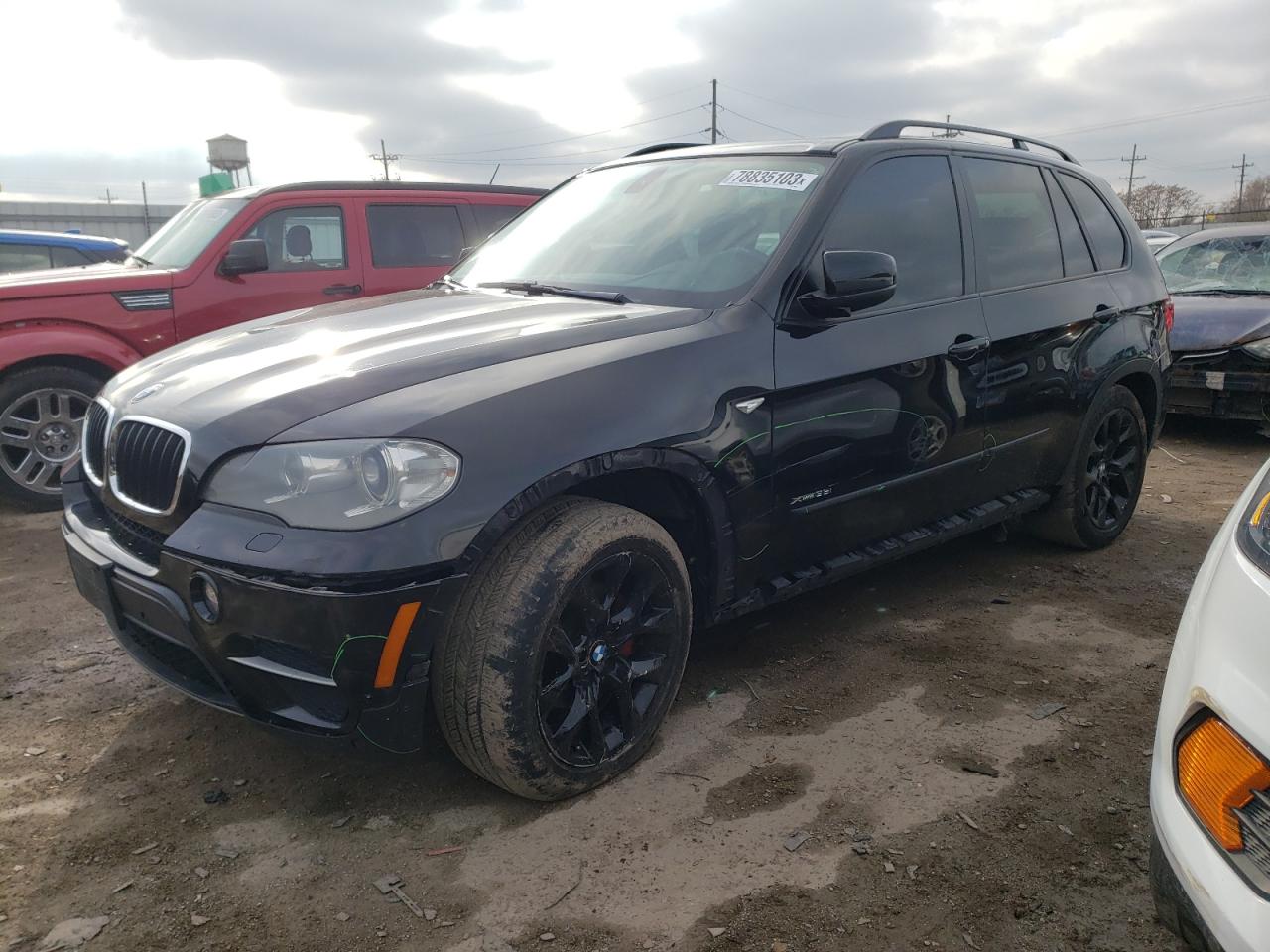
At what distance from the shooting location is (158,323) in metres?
5.80

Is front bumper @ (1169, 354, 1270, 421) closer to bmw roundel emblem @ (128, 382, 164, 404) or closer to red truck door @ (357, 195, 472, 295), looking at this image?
red truck door @ (357, 195, 472, 295)

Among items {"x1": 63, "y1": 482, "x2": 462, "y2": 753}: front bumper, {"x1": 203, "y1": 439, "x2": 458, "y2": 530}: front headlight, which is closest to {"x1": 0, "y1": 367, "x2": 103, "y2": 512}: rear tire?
{"x1": 63, "y1": 482, "x2": 462, "y2": 753}: front bumper

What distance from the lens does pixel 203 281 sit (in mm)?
5953

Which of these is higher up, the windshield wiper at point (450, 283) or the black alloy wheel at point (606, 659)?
the windshield wiper at point (450, 283)

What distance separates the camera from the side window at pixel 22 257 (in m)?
8.73

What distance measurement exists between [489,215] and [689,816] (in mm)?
5434

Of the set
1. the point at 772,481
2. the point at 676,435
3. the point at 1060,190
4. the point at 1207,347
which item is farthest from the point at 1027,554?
the point at 1207,347

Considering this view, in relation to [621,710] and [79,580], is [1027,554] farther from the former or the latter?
[79,580]

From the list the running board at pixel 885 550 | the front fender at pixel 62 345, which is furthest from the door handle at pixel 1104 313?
the front fender at pixel 62 345

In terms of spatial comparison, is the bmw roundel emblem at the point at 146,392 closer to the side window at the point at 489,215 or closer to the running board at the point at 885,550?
the running board at the point at 885,550

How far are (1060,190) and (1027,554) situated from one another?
1.66m

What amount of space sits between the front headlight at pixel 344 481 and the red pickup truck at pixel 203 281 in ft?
13.1


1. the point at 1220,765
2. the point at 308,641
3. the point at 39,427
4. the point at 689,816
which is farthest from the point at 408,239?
the point at 1220,765

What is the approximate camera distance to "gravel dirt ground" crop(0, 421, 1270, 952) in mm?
2139
